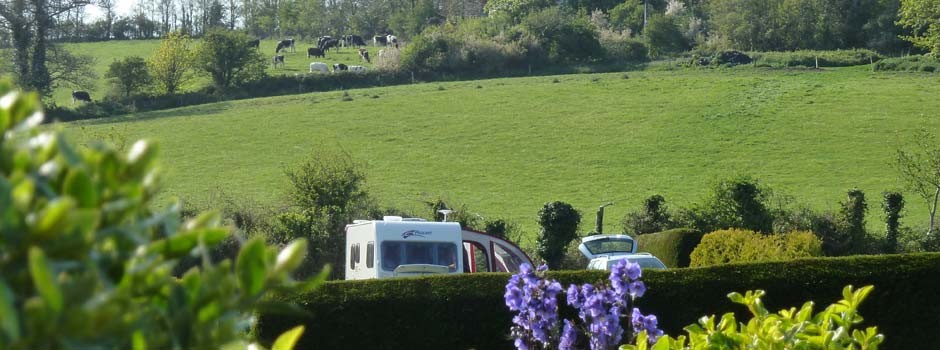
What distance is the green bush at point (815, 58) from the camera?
55.1m

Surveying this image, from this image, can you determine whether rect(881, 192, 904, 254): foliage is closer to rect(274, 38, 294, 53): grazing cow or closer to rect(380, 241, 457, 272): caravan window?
rect(380, 241, 457, 272): caravan window

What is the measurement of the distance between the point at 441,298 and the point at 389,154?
28.9 m

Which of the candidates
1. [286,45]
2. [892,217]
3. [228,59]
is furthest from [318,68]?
[892,217]

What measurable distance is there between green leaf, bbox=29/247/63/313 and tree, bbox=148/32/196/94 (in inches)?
2020

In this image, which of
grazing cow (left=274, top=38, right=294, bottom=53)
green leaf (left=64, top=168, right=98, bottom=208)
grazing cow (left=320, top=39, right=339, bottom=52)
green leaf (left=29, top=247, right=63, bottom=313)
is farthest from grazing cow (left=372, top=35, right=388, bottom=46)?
green leaf (left=29, top=247, right=63, bottom=313)

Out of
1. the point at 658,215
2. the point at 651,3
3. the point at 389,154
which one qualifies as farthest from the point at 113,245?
the point at 651,3

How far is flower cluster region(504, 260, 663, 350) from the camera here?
5.07 meters

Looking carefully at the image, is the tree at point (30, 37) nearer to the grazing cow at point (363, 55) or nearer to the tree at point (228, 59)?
the tree at point (228, 59)

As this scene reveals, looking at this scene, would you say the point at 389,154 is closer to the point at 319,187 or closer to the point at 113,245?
the point at 319,187

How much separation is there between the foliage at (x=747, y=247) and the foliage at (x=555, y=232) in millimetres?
3101

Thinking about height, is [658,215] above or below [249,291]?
below

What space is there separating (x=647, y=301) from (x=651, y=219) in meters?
14.7

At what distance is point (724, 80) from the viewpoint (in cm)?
4984

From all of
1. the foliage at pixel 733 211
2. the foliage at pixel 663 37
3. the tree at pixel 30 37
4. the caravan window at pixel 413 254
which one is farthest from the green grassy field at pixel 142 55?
the caravan window at pixel 413 254
